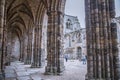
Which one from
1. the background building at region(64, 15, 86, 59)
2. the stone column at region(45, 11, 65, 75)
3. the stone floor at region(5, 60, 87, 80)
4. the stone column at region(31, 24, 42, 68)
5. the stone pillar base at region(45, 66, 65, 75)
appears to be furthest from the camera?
the background building at region(64, 15, 86, 59)

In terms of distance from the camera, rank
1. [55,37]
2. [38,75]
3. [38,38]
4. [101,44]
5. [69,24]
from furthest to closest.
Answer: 1. [69,24]
2. [38,38]
3. [55,37]
4. [38,75]
5. [101,44]

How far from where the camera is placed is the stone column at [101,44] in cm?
570

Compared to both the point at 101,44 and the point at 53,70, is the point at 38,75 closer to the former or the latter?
the point at 53,70

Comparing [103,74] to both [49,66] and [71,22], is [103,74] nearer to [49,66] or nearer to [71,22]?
[49,66]

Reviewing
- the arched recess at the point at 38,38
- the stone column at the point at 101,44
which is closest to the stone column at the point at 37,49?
the arched recess at the point at 38,38

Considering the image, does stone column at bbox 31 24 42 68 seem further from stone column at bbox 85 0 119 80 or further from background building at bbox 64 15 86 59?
background building at bbox 64 15 86 59

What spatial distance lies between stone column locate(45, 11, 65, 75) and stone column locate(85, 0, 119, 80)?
3.25 meters

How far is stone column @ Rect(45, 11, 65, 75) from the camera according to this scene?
29.4 feet

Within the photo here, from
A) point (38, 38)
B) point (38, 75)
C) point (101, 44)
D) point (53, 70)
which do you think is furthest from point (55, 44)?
point (38, 38)

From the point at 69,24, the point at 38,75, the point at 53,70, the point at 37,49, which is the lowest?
the point at 38,75

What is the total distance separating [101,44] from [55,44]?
3859mm

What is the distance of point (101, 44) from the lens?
5.85 metres

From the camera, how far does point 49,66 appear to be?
9.02 m

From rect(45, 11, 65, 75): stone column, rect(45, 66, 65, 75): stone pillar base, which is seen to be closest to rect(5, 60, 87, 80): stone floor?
rect(45, 66, 65, 75): stone pillar base
